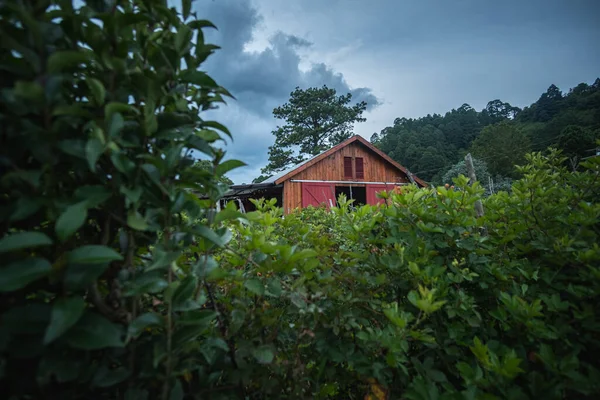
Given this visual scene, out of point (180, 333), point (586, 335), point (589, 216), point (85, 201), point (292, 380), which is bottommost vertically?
point (292, 380)

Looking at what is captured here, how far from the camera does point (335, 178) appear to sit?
61.0ft

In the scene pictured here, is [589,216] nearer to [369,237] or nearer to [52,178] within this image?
[369,237]

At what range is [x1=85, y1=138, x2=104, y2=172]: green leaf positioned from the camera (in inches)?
26.0

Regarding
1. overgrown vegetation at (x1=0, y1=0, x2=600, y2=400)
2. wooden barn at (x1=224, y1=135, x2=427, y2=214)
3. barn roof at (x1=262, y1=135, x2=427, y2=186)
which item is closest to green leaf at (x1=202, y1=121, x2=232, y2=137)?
overgrown vegetation at (x1=0, y1=0, x2=600, y2=400)

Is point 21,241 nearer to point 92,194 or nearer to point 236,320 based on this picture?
point 92,194

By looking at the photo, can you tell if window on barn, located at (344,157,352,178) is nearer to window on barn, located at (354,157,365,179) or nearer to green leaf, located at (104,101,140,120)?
window on barn, located at (354,157,365,179)

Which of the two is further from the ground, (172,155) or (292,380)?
(172,155)

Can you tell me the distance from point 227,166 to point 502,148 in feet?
169

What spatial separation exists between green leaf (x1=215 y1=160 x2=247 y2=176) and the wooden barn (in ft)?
51.5

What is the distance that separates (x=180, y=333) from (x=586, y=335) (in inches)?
57.3

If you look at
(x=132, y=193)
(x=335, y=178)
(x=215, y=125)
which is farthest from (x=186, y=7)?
(x=335, y=178)

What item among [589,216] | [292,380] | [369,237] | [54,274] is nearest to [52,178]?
[54,274]

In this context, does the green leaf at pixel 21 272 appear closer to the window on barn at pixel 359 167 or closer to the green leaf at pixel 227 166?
the green leaf at pixel 227 166

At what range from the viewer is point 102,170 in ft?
2.87
